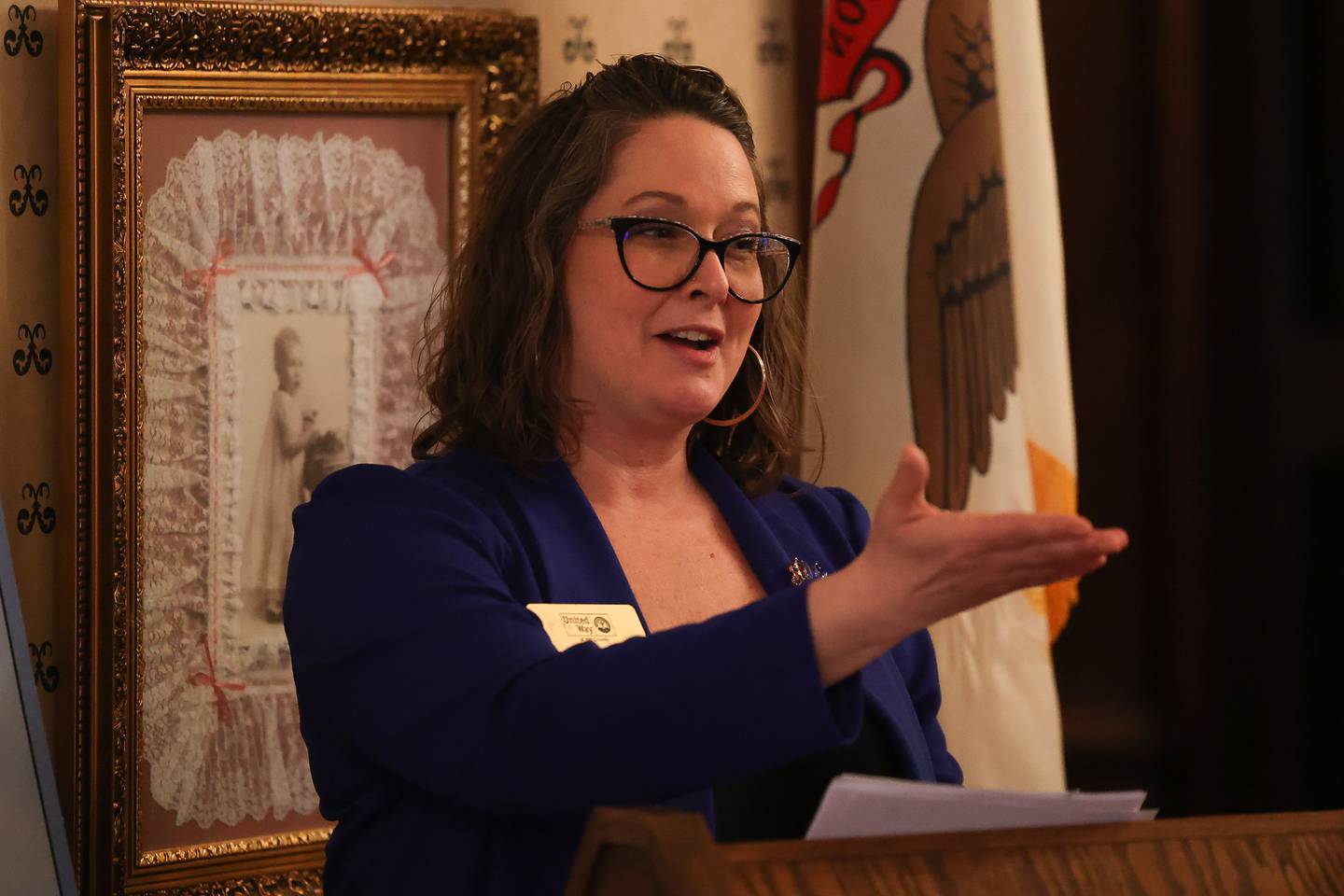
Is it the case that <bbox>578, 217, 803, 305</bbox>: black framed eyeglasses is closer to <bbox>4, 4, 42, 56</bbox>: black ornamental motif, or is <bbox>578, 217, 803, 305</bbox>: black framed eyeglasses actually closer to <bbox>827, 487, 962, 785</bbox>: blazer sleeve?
<bbox>827, 487, 962, 785</bbox>: blazer sleeve

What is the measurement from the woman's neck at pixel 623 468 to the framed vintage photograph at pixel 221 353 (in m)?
0.61

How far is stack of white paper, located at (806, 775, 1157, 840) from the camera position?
3.27 ft

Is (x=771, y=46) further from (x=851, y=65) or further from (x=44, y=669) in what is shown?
(x=44, y=669)

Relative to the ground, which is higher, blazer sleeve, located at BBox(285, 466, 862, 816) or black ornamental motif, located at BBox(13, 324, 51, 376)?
black ornamental motif, located at BBox(13, 324, 51, 376)

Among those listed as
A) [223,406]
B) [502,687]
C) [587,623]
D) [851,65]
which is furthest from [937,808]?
[851,65]

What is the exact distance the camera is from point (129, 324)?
2.05 metres

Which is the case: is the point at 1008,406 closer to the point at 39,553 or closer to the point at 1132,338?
the point at 1132,338

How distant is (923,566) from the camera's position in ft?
3.72

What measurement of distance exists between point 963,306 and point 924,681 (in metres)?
0.74

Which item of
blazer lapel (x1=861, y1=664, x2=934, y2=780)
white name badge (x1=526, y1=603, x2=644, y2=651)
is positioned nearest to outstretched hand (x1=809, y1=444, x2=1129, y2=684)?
white name badge (x1=526, y1=603, x2=644, y2=651)

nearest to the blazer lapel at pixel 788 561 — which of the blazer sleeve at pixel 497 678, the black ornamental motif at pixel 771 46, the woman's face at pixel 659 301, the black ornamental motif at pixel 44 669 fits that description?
the woman's face at pixel 659 301

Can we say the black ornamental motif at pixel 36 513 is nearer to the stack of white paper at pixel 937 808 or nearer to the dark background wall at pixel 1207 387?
the stack of white paper at pixel 937 808

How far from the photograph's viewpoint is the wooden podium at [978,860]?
37.4 inches

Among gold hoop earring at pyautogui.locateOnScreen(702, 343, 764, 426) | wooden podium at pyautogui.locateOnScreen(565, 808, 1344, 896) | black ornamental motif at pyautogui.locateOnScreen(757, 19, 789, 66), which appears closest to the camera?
wooden podium at pyautogui.locateOnScreen(565, 808, 1344, 896)
